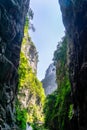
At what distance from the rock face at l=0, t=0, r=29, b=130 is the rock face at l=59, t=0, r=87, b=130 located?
10.5ft

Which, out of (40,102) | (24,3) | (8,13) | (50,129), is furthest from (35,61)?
(8,13)

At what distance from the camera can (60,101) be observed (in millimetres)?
22797

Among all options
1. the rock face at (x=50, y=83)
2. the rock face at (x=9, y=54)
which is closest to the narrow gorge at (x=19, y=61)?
the rock face at (x=9, y=54)

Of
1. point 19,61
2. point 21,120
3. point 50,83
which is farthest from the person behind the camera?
point 50,83

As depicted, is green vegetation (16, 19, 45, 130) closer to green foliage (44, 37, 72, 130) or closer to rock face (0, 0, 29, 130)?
green foliage (44, 37, 72, 130)

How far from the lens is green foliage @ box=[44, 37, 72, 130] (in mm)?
21172

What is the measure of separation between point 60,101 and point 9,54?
7250 mm

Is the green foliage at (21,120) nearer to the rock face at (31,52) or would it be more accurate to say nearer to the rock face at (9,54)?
the rock face at (9,54)

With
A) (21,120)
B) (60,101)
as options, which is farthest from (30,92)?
(21,120)

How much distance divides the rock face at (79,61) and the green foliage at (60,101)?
2509mm

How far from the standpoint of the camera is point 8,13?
16.9 m

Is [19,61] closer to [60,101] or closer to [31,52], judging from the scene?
[60,101]

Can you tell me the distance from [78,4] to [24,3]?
432 cm

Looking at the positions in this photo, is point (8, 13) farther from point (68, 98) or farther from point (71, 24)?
point (68, 98)
